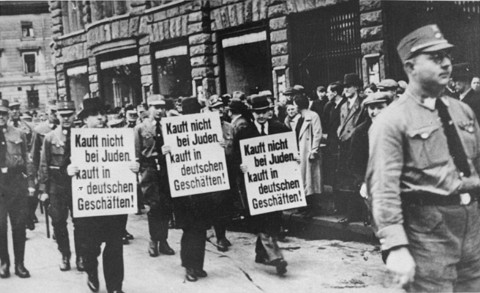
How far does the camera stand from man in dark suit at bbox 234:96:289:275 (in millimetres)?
6512

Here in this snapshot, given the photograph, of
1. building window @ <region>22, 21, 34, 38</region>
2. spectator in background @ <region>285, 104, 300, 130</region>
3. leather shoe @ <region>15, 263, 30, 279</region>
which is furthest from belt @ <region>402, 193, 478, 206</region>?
building window @ <region>22, 21, 34, 38</region>

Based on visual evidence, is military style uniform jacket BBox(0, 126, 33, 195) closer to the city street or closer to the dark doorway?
the city street

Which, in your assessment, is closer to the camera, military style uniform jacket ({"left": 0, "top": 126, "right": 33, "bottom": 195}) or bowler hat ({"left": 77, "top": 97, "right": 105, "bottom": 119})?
Result: bowler hat ({"left": 77, "top": 97, "right": 105, "bottom": 119})

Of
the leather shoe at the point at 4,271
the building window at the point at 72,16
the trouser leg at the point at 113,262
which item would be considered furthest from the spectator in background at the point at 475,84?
the building window at the point at 72,16

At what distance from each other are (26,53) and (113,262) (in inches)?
1057

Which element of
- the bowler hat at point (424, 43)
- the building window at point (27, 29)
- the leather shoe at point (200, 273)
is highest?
the building window at point (27, 29)

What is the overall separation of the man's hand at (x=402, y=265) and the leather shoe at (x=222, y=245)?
186 inches

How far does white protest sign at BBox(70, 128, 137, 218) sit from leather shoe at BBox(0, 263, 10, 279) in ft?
5.31

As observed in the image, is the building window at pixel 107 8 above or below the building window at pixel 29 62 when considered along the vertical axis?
above

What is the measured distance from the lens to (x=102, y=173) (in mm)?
5969

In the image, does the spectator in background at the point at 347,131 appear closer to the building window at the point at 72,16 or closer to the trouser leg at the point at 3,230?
the trouser leg at the point at 3,230

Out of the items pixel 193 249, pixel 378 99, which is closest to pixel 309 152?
pixel 378 99

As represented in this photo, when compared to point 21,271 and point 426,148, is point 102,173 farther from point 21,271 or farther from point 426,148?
point 426,148

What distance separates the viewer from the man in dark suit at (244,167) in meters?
6.51
